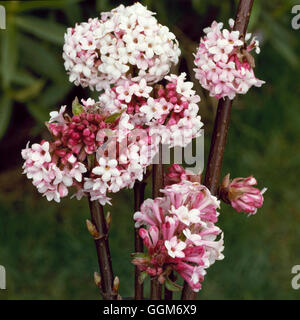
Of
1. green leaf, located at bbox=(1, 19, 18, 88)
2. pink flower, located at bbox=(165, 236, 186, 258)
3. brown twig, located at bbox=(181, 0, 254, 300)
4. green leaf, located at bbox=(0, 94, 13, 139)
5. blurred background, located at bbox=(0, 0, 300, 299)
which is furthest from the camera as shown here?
blurred background, located at bbox=(0, 0, 300, 299)

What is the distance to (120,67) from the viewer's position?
0.72m

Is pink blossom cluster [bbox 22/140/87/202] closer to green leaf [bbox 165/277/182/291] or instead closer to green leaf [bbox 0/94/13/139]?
green leaf [bbox 165/277/182/291]

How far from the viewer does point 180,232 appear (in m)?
0.70

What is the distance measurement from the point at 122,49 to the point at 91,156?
0.17 metres

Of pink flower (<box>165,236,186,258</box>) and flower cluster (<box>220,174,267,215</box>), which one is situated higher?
flower cluster (<box>220,174,267,215</box>)

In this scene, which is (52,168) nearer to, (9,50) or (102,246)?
(102,246)

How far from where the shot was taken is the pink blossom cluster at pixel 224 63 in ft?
2.37

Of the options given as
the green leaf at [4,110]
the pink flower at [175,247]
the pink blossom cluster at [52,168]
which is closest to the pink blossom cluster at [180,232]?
the pink flower at [175,247]

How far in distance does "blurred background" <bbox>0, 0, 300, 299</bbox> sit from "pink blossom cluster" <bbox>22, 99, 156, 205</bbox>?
4.01 ft

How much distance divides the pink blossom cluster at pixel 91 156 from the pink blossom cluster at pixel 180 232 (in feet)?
0.21

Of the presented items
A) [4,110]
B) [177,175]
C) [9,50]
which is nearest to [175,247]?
[177,175]

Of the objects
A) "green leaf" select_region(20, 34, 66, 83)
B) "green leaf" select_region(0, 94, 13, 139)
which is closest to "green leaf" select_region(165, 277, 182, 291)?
"green leaf" select_region(0, 94, 13, 139)

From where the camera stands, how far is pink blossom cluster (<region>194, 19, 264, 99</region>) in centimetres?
72
